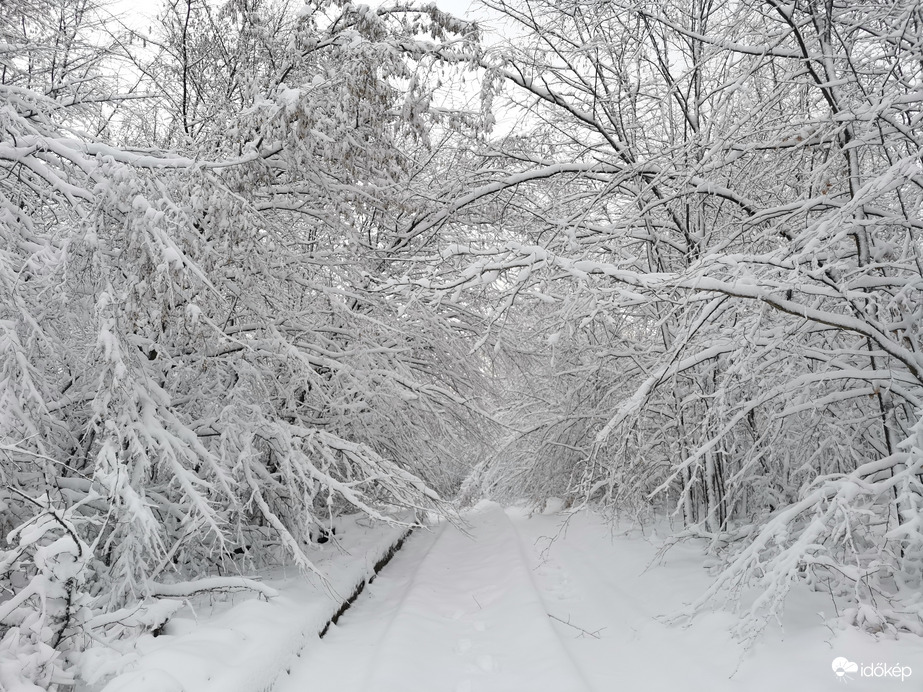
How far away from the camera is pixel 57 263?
452cm

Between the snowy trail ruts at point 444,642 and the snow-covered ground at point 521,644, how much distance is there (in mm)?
19

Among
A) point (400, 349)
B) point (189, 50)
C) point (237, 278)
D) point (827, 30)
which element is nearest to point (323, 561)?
point (400, 349)

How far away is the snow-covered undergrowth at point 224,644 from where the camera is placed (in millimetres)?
3930

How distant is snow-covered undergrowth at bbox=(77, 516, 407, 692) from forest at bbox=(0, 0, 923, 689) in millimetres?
268

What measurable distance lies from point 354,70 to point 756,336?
4181mm

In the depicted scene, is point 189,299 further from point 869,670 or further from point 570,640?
point 869,670

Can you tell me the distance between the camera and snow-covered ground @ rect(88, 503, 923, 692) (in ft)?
13.8

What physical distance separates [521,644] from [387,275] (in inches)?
200

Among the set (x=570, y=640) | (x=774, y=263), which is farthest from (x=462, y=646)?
(x=774, y=263)

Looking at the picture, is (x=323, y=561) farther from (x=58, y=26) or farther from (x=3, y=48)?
(x=58, y=26)

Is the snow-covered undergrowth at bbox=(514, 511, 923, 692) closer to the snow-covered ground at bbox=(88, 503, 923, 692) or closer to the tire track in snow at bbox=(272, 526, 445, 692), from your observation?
the snow-covered ground at bbox=(88, 503, 923, 692)

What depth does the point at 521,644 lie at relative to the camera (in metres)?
5.94

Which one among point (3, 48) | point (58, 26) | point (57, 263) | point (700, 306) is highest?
point (58, 26)
